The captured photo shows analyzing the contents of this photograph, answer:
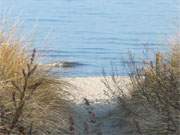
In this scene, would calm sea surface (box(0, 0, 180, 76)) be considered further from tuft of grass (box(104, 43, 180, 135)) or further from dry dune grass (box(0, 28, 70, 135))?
tuft of grass (box(104, 43, 180, 135))

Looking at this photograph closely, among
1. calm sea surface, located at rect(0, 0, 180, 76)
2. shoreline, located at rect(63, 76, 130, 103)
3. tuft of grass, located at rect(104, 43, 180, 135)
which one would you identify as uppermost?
tuft of grass, located at rect(104, 43, 180, 135)

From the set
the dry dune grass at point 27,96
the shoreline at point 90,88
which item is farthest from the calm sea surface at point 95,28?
the dry dune grass at point 27,96

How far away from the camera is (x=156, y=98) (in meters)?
7.37

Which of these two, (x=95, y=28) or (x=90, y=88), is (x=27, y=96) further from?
(x=95, y=28)

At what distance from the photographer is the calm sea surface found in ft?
47.4

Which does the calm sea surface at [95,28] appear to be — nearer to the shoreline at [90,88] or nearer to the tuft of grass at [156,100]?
the shoreline at [90,88]

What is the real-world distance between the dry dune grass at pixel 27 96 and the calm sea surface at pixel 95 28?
656 mm

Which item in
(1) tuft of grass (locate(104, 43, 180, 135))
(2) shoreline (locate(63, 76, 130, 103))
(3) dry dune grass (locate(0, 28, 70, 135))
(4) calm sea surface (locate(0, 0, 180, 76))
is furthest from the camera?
(4) calm sea surface (locate(0, 0, 180, 76))

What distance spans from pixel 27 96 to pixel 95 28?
47.3 ft

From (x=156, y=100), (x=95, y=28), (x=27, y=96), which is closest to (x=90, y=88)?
(x=156, y=100)

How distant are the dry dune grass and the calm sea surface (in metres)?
0.66

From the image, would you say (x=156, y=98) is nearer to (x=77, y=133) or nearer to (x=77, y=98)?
(x=77, y=133)

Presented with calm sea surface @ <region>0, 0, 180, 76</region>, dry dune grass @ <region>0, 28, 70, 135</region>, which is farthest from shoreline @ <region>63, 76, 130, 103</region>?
dry dune grass @ <region>0, 28, 70, 135</region>

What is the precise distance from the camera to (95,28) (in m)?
21.1
